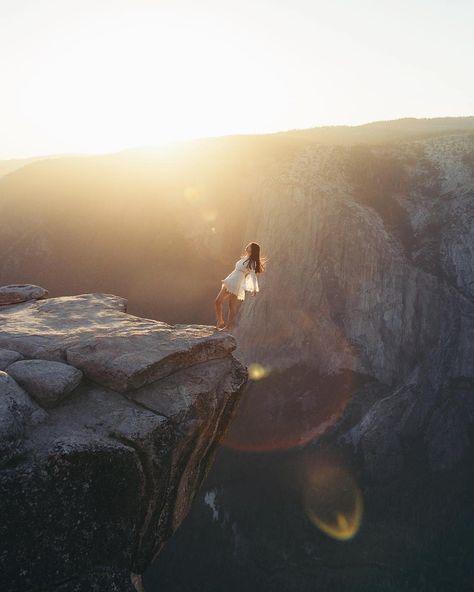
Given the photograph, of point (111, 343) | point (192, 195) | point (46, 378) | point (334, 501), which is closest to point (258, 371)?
point (334, 501)

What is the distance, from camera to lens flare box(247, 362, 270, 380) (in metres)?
27.5

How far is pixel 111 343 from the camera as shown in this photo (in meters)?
9.34

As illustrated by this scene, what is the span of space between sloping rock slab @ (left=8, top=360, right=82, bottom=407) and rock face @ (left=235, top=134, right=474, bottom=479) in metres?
18.9

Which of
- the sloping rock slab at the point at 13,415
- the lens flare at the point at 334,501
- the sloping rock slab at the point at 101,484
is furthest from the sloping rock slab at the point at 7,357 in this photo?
the lens flare at the point at 334,501

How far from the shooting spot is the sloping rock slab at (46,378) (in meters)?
7.68

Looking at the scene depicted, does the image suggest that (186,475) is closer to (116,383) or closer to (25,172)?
(116,383)

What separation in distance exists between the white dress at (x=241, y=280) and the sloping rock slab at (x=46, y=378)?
17.1 feet

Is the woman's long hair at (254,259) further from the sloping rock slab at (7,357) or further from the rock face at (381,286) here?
the rock face at (381,286)

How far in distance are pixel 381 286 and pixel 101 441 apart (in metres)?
23.3

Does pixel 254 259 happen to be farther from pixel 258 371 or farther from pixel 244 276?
pixel 258 371

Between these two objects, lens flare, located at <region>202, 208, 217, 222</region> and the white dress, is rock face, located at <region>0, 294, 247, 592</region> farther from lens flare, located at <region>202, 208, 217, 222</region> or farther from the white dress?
lens flare, located at <region>202, 208, 217, 222</region>

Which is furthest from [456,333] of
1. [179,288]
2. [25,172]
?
[25,172]

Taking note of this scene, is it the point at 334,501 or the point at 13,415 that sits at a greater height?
the point at 13,415

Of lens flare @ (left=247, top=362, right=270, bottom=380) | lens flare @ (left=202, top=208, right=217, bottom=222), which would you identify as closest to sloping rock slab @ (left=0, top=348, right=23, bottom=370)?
lens flare @ (left=247, top=362, right=270, bottom=380)
